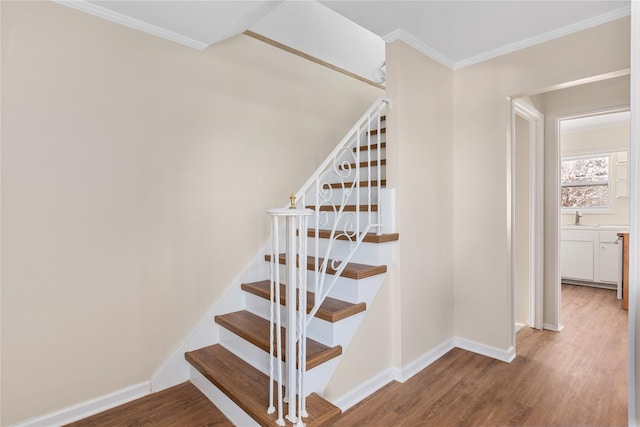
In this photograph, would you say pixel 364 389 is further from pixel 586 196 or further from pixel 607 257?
pixel 586 196

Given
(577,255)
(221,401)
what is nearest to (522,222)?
(577,255)

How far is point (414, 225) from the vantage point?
2.36 m

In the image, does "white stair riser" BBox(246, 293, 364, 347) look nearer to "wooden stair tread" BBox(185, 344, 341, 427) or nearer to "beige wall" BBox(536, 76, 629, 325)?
"wooden stair tread" BBox(185, 344, 341, 427)

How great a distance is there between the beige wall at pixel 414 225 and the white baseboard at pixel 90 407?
1.24 meters

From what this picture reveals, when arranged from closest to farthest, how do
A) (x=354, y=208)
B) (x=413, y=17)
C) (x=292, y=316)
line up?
(x=292, y=316)
(x=413, y=17)
(x=354, y=208)

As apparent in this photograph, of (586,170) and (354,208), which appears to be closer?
(354,208)

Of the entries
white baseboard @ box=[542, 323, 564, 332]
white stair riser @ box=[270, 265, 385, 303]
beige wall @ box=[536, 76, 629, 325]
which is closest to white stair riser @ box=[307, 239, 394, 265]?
white stair riser @ box=[270, 265, 385, 303]

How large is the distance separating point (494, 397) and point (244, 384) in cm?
151

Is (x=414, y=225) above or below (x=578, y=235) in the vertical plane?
above

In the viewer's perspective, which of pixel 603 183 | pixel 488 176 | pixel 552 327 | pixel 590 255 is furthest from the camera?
pixel 603 183

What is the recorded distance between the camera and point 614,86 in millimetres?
2744

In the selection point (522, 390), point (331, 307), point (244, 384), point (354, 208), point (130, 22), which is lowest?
point (522, 390)

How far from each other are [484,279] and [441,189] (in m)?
0.79

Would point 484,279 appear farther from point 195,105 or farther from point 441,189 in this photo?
point 195,105
